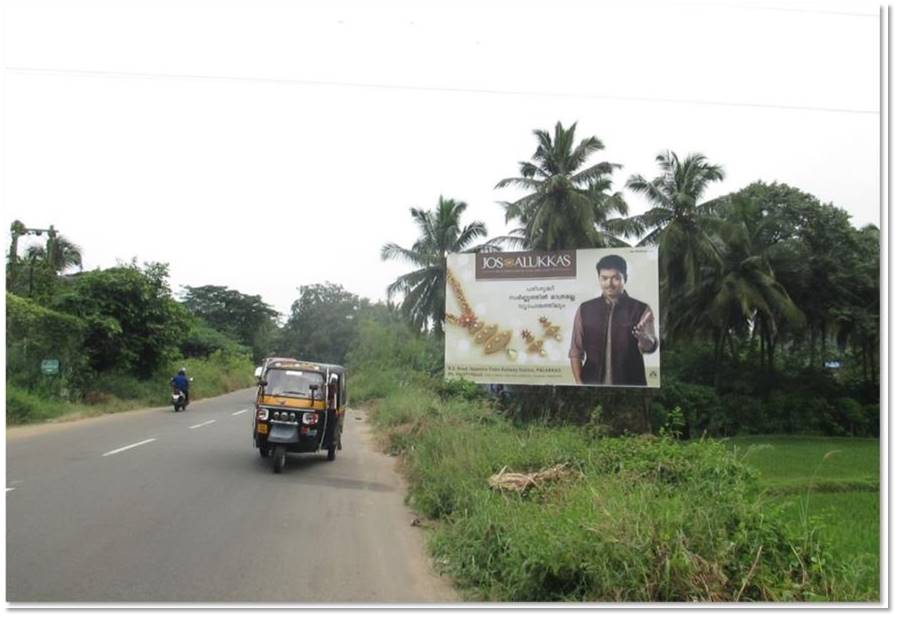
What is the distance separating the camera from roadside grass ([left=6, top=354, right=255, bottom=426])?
16703mm

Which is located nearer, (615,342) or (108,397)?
(615,342)

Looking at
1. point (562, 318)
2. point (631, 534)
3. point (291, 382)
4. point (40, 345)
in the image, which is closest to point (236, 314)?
point (40, 345)

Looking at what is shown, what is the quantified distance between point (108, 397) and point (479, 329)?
13.4m

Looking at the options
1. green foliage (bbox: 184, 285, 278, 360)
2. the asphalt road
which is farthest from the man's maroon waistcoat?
green foliage (bbox: 184, 285, 278, 360)

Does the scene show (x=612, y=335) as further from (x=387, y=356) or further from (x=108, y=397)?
(x=387, y=356)

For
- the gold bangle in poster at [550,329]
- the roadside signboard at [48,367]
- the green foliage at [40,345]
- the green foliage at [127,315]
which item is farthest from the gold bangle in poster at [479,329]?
the green foliage at [127,315]

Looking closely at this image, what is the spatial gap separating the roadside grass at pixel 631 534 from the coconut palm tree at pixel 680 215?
23608mm

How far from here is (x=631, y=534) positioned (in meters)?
4.61

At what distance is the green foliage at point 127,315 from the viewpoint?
853 inches

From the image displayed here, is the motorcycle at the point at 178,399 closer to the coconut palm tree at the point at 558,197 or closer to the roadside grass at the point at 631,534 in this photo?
the coconut palm tree at the point at 558,197

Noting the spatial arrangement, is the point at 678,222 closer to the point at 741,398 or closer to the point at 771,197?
the point at 771,197

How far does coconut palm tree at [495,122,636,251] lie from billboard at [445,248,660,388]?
32.7ft

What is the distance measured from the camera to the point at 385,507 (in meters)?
8.34

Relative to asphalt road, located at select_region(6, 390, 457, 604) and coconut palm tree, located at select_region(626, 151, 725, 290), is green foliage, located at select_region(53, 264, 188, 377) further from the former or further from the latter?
coconut palm tree, located at select_region(626, 151, 725, 290)
